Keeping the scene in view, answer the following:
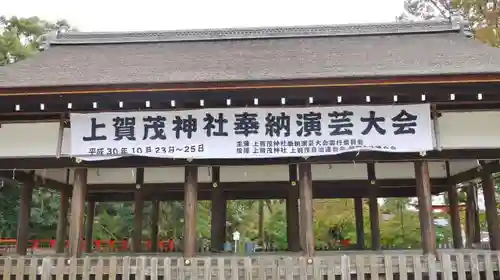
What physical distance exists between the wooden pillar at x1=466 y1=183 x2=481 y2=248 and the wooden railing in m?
4.88

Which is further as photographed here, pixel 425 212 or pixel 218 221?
pixel 218 221

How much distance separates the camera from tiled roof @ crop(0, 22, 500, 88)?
709cm

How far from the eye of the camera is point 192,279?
6.45 meters

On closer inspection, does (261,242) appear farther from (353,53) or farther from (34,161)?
(34,161)

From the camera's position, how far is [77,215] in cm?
718

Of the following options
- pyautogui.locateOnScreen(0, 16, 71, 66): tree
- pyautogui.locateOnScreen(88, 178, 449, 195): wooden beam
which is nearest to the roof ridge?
pyautogui.locateOnScreen(88, 178, 449, 195): wooden beam

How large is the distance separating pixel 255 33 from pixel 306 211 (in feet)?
19.3

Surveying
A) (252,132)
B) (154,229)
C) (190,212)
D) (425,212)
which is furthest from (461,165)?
(154,229)

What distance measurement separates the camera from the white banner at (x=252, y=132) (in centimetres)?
689

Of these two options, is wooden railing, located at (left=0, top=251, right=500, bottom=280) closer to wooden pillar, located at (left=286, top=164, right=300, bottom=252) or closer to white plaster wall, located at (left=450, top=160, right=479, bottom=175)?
white plaster wall, located at (left=450, top=160, right=479, bottom=175)

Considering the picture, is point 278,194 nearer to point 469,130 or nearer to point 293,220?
point 293,220

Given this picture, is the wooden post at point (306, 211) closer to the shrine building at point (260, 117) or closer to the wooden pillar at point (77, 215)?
the shrine building at point (260, 117)

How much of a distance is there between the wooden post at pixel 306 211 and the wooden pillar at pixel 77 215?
3.64m

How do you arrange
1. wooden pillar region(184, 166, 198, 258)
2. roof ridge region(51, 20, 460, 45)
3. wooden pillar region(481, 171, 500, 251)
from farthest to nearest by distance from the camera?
1. roof ridge region(51, 20, 460, 45)
2. wooden pillar region(481, 171, 500, 251)
3. wooden pillar region(184, 166, 198, 258)
